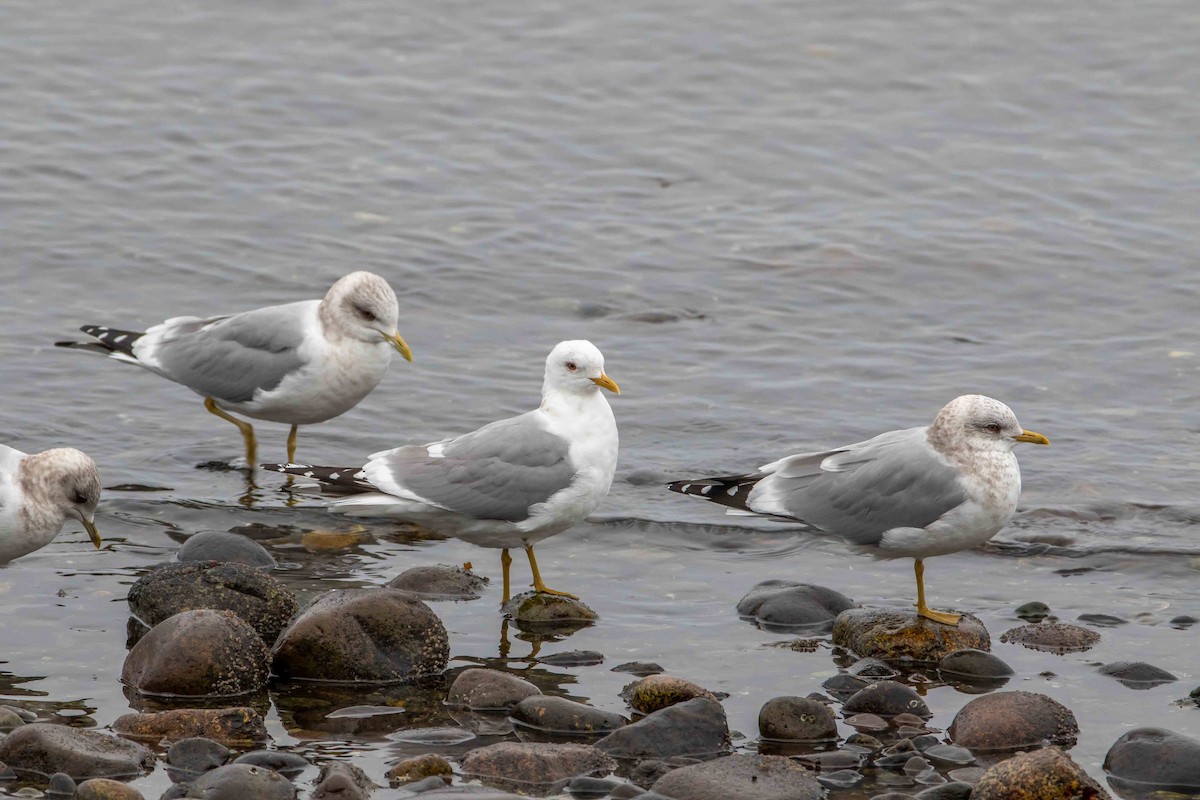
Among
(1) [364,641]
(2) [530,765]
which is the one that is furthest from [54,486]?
(2) [530,765]

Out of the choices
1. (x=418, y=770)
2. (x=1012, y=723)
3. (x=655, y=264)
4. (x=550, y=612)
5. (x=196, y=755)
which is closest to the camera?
(x=418, y=770)

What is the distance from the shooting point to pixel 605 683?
23.5 feet

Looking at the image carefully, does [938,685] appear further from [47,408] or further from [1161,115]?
[1161,115]

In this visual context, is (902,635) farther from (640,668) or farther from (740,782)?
(740,782)

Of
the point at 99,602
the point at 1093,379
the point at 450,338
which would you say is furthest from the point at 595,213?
the point at 99,602

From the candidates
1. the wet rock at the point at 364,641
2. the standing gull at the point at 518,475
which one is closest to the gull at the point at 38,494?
the standing gull at the point at 518,475

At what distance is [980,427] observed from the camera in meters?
7.85

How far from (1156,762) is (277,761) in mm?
3301

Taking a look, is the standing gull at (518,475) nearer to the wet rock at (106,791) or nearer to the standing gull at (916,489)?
the standing gull at (916,489)

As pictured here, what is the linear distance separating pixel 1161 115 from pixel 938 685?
13.1 metres

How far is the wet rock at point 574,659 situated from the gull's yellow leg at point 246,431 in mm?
3956

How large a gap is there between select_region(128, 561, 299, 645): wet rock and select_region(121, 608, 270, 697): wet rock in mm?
390

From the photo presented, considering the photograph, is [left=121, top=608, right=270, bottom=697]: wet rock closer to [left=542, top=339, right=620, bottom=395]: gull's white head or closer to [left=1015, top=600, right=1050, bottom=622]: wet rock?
[left=542, top=339, right=620, bottom=395]: gull's white head

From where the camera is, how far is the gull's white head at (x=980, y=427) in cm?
781
